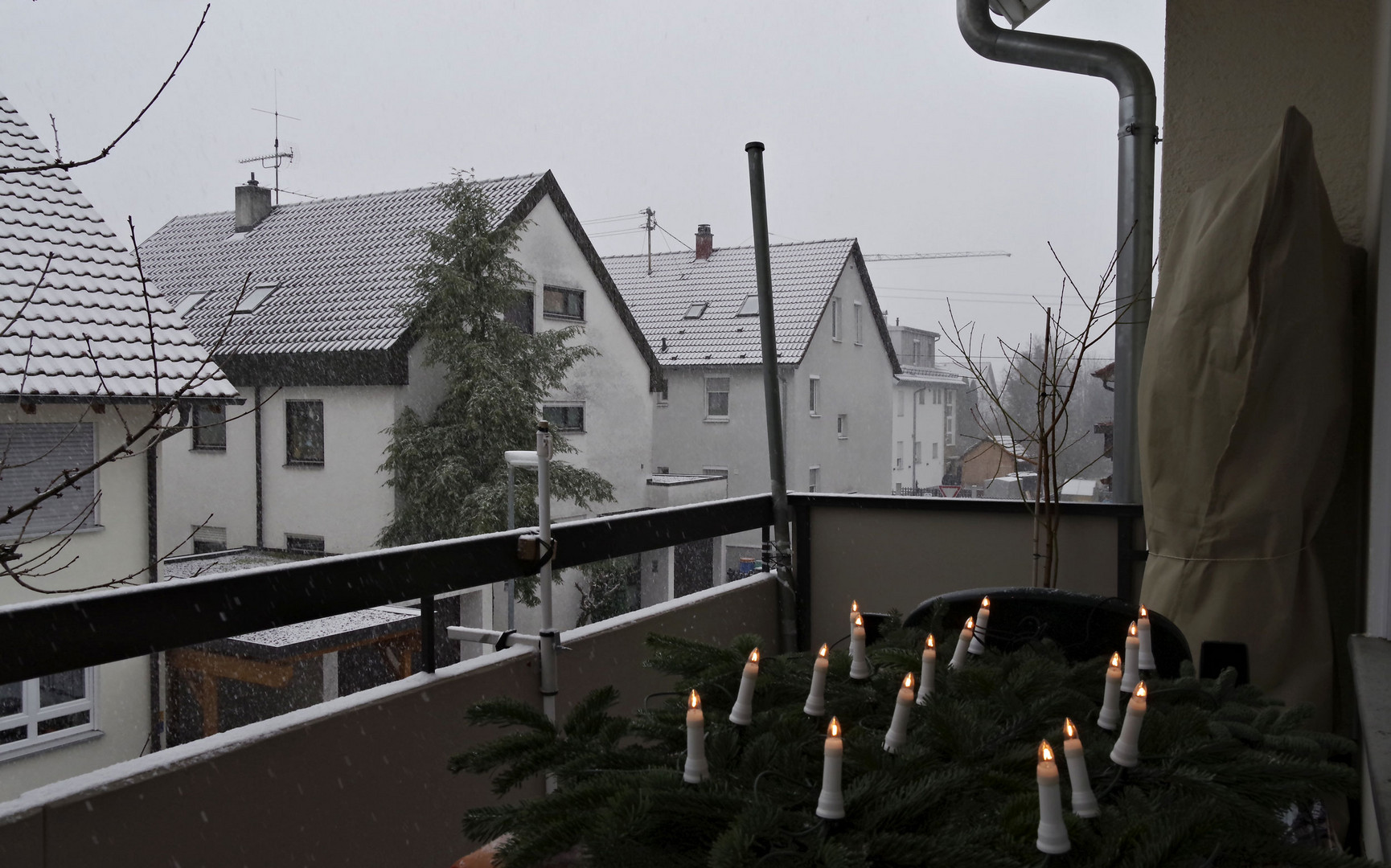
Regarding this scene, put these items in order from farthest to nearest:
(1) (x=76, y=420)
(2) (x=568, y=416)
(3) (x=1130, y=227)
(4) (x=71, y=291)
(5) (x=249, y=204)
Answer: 1. (5) (x=249, y=204)
2. (2) (x=568, y=416)
3. (4) (x=71, y=291)
4. (1) (x=76, y=420)
5. (3) (x=1130, y=227)

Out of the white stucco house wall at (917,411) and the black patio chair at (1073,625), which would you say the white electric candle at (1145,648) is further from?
the white stucco house wall at (917,411)

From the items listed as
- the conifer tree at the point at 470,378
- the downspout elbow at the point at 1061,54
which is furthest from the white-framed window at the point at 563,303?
the downspout elbow at the point at 1061,54

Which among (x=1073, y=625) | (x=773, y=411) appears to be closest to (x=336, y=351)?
(x=773, y=411)

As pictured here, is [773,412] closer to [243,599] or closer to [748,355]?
[243,599]

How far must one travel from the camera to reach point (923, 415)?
60.6ft

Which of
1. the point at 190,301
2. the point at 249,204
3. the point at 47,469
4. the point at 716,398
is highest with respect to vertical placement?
the point at 249,204

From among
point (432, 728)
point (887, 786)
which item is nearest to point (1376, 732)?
point (887, 786)

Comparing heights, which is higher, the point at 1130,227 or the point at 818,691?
the point at 1130,227

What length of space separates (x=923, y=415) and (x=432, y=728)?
57.1 feet

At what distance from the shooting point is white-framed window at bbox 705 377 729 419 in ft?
45.6

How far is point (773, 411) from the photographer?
3135mm

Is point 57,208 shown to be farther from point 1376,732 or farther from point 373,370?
point 1376,732

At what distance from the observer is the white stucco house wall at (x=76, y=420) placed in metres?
4.29

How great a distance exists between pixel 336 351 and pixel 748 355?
4.98 metres
